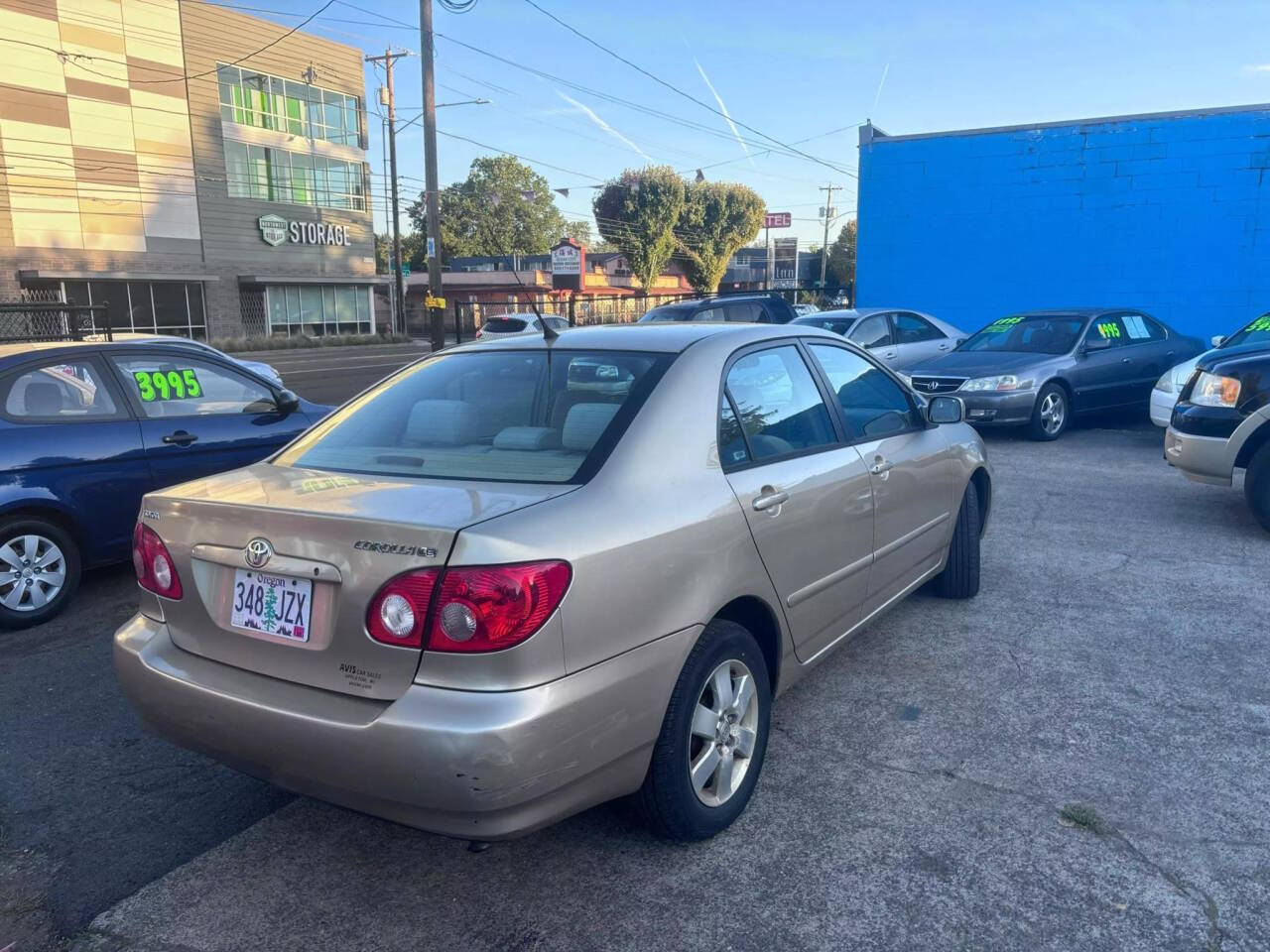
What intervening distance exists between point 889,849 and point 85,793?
2752mm

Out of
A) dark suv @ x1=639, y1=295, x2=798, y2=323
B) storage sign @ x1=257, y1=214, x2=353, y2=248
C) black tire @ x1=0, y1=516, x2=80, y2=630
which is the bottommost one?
black tire @ x1=0, y1=516, x2=80, y2=630

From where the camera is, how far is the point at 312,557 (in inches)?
98.3

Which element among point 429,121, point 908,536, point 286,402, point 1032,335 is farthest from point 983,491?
point 429,121

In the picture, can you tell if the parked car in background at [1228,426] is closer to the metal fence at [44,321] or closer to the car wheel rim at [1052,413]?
the car wheel rim at [1052,413]

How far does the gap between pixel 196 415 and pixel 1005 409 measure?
319 inches

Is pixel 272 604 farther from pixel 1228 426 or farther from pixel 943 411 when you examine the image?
pixel 1228 426

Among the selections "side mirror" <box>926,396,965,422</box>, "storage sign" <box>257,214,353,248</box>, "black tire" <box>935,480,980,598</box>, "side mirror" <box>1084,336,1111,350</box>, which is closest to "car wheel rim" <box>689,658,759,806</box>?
"side mirror" <box>926,396,965,422</box>

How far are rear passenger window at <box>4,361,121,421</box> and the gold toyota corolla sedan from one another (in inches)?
101

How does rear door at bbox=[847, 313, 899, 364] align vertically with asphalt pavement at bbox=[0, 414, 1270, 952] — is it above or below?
above

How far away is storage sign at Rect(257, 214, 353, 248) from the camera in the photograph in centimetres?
4119

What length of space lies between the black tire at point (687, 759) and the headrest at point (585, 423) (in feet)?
2.22

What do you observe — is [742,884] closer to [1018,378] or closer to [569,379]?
[569,379]

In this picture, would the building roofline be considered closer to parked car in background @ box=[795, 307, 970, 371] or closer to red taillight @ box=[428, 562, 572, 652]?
parked car in background @ box=[795, 307, 970, 371]

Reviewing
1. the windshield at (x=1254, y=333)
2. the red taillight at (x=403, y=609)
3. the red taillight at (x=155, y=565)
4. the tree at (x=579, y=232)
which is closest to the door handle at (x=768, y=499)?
the red taillight at (x=403, y=609)
